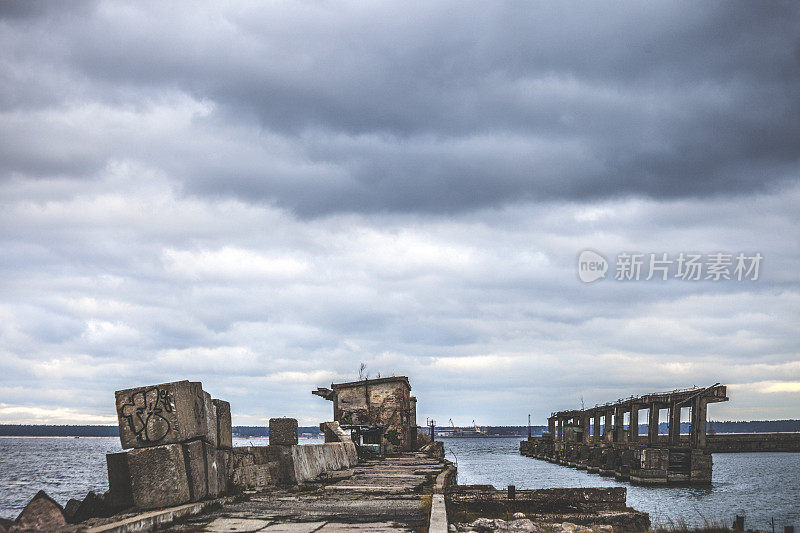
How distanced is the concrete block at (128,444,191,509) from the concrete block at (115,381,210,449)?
0.26 meters

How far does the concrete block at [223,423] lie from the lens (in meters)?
11.4

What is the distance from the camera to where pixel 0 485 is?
4422 centimetres

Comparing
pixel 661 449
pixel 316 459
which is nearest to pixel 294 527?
pixel 316 459

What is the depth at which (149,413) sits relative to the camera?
918cm

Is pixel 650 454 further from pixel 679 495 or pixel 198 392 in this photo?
pixel 198 392

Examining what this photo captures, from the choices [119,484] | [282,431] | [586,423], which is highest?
[119,484]

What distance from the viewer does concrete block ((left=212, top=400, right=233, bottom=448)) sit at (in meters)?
11.4

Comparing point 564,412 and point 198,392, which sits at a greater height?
point 198,392

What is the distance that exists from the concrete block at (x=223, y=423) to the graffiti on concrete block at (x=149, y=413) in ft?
7.38

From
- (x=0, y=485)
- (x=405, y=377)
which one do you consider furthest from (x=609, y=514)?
(x=0, y=485)

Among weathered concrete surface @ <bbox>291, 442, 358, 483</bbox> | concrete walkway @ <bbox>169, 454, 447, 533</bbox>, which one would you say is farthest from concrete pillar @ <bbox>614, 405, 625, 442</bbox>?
concrete walkway @ <bbox>169, 454, 447, 533</bbox>

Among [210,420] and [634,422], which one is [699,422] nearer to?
[634,422]

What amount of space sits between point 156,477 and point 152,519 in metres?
1.28

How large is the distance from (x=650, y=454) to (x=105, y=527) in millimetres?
38531
